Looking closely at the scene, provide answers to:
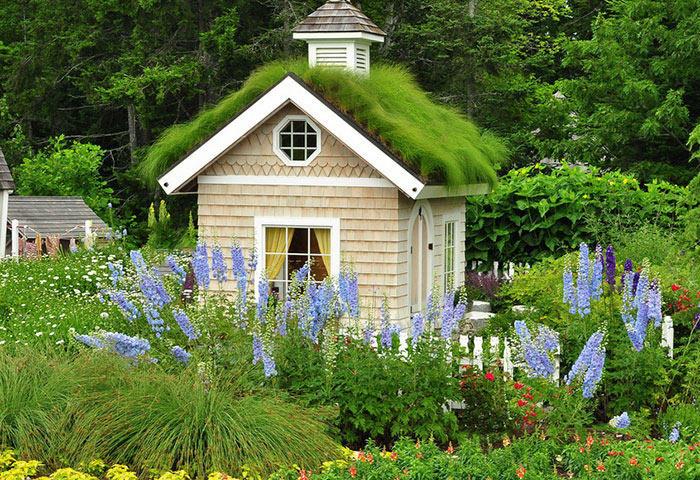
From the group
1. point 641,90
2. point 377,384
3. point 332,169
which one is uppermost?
point 641,90

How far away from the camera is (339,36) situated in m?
12.7

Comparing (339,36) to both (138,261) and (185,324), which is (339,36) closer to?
(138,261)

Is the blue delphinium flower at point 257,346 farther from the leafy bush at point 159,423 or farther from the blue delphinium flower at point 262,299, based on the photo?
the blue delphinium flower at point 262,299

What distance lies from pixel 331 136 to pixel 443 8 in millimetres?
15115

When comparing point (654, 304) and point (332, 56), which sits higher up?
point (332, 56)

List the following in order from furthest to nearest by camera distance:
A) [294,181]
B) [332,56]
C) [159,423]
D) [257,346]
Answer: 1. [332,56]
2. [294,181]
3. [257,346]
4. [159,423]

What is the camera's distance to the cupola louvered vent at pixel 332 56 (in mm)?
12852

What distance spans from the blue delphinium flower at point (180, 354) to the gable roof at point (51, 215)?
42.0 ft

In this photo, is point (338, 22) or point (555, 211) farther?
point (555, 211)

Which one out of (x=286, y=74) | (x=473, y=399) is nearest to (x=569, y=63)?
(x=286, y=74)

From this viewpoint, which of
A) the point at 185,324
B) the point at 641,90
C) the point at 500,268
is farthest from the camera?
the point at 641,90

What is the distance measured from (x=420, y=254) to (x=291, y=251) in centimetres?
167

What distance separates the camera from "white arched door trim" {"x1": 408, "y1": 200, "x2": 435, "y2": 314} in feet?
39.9

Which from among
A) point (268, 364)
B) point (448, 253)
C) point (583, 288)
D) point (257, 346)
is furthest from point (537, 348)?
point (448, 253)
